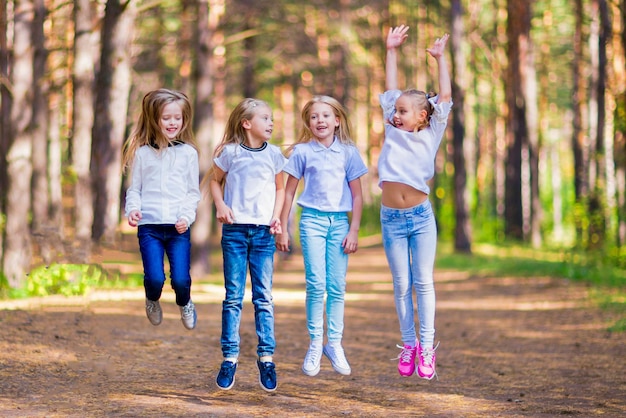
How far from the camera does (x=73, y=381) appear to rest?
774 cm

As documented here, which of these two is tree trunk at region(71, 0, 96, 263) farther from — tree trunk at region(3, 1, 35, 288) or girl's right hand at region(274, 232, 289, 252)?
girl's right hand at region(274, 232, 289, 252)

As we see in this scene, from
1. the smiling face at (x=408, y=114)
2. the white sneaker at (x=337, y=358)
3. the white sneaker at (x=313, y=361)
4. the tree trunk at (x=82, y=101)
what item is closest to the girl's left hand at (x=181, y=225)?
the white sneaker at (x=313, y=361)

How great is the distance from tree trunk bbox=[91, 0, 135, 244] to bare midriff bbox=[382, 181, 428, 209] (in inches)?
306

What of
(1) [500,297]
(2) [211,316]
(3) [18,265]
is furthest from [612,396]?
(3) [18,265]

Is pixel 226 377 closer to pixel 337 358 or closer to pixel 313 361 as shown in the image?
pixel 313 361

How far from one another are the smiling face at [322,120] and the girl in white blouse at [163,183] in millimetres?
890

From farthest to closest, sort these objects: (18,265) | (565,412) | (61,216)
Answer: (61,216) < (18,265) < (565,412)

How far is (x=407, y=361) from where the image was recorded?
7488mm

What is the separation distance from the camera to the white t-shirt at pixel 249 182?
7.11 m

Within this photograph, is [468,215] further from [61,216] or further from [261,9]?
[61,216]

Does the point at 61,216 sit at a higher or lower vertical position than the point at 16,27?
lower

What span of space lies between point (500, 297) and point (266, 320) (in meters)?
10.4

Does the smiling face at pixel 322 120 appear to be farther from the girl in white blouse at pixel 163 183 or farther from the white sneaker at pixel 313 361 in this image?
the white sneaker at pixel 313 361

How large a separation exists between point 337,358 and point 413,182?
139 centimetres
